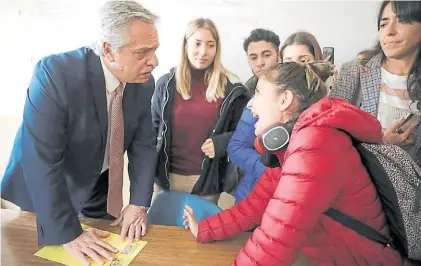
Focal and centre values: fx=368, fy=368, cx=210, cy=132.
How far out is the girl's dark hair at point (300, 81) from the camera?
0.99 metres

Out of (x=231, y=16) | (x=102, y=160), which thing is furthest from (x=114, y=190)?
(x=231, y=16)

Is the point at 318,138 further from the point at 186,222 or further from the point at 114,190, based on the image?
the point at 114,190

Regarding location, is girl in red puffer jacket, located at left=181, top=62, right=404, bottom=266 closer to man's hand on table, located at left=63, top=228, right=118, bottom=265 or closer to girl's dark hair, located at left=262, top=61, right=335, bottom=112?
girl's dark hair, located at left=262, top=61, right=335, bottom=112

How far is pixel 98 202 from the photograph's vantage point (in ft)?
4.49

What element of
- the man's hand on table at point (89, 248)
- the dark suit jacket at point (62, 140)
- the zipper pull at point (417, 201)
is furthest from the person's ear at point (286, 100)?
the man's hand on table at point (89, 248)

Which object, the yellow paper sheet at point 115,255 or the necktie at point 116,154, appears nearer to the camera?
the yellow paper sheet at point 115,255

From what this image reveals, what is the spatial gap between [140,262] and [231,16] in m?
0.78

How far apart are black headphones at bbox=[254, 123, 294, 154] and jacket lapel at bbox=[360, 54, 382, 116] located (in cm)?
30

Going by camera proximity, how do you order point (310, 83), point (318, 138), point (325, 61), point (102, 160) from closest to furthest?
1. point (318, 138)
2. point (310, 83)
3. point (325, 61)
4. point (102, 160)

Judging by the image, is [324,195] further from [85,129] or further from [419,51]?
[85,129]

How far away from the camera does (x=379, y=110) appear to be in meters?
1.07

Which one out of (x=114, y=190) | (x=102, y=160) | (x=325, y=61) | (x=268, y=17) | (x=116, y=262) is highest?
(x=268, y=17)

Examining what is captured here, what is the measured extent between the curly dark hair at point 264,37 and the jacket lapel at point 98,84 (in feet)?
1.53

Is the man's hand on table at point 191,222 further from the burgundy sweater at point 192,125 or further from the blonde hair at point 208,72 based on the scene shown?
the blonde hair at point 208,72
